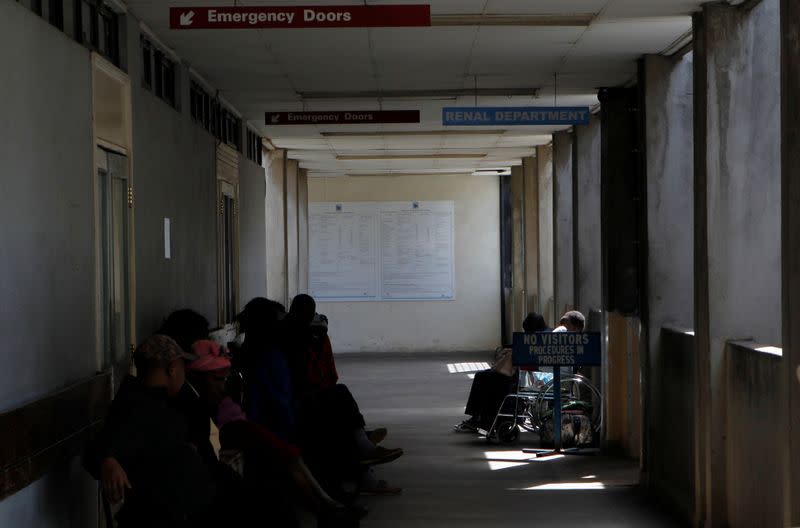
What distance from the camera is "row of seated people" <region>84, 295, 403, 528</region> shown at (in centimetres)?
456

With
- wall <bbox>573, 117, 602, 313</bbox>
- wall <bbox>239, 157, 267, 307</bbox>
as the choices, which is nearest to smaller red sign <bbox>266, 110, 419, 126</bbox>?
wall <bbox>239, 157, 267, 307</bbox>

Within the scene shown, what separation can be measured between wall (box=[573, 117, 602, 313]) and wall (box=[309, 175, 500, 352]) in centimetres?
955

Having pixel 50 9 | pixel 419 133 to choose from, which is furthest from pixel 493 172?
pixel 50 9

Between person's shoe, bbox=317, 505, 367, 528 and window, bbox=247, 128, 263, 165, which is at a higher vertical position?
window, bbox=247, 128, 263, 165

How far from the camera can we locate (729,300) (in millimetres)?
7121

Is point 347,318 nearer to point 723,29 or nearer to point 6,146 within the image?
point 723,29

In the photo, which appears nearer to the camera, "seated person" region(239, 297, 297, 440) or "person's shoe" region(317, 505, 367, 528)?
"person's shoe" region(317, 505, 367, 528)

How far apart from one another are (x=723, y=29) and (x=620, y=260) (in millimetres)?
2546

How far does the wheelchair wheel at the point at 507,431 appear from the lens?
38.0ft

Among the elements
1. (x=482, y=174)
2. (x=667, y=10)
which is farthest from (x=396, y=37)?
(x=482, y=174)

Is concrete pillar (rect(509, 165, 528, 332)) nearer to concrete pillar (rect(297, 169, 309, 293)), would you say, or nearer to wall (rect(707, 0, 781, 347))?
concrete pillar (rect(297, 169, 309, 293))

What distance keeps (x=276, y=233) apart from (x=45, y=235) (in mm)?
11814

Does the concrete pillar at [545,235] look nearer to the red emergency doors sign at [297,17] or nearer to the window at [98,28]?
the window at [98,28]

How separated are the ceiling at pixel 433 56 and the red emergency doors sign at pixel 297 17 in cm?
129
